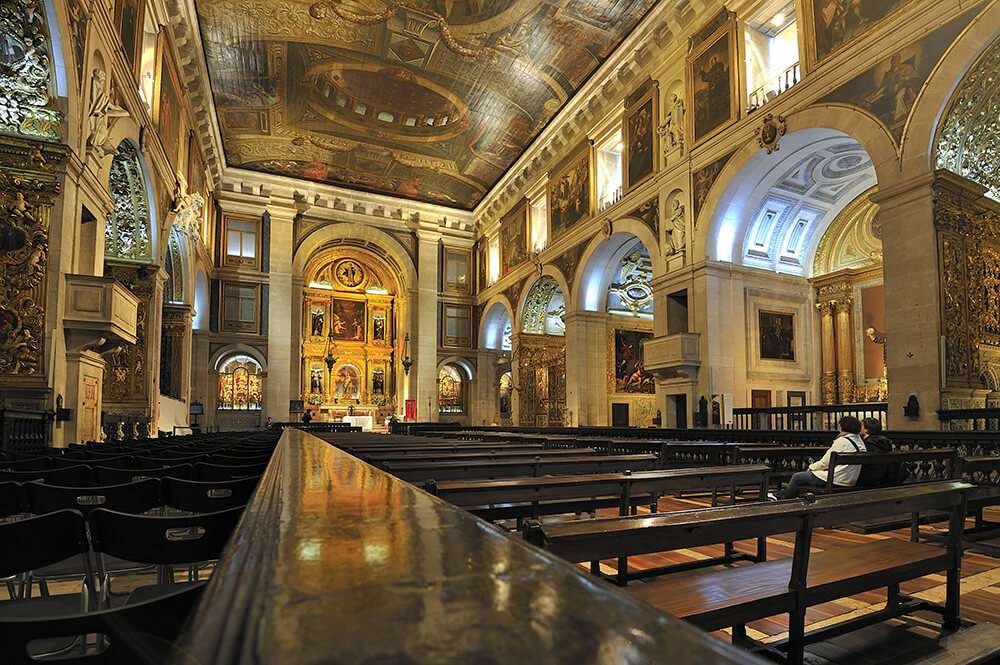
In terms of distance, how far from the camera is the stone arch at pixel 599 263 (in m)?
16.1

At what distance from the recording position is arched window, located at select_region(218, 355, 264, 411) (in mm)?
22484

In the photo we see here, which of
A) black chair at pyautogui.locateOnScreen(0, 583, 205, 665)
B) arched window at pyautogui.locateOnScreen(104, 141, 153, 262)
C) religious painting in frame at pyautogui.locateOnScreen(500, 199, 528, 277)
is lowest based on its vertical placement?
black chair at pyautogui.locateOnScreen(0, 583, 205, 665)

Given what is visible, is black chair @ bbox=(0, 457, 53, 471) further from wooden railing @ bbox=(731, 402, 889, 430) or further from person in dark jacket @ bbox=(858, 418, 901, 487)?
wooden railing @ bbox=(731, 402, 889, 430)

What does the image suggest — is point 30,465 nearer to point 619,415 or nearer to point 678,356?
point 678,356

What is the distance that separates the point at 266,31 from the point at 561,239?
33.3 ft

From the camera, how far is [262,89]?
18.5 meters

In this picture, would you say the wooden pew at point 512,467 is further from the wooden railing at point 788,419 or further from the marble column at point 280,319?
the marble column at point 280,319

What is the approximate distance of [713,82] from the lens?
13.0 meters

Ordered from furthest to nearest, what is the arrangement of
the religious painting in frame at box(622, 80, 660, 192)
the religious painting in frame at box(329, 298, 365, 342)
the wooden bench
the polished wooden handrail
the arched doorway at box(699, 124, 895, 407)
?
the religious painting in frame at box(329, 298, 365, 342) → the religious painting in frame at box(622, 80, 660, 192) → the arched doorway at box(699, 124, 895, 407) → the wooden bench → the polished wooden handrail

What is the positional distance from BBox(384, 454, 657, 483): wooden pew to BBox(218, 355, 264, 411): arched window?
20008 millimetres

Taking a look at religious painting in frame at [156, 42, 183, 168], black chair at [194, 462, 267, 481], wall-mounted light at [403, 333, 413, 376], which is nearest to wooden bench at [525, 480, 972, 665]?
black chair at [194, 462, 267, 481]

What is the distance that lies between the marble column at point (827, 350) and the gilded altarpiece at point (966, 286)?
218 inches

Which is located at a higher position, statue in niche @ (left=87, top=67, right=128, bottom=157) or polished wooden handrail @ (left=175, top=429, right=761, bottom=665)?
statue in niche @ (left=87, top=67, right=128, bottom=157)

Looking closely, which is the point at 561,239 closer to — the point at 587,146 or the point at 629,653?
the point at 587,146
